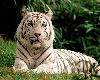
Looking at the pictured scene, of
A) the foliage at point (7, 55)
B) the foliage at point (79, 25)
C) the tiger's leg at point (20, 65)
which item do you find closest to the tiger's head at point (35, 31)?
the tiger's leg at point (20, 65)

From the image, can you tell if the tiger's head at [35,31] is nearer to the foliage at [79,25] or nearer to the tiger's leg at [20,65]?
the tiger's leg at [20,65]

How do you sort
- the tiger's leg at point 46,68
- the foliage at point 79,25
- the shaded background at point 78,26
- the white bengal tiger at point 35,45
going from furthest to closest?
the foliage at point 79,25 → the shaded background at point 78,26 → the white bengal tiger at point 35,45 → the tiger's leg at point 46,68

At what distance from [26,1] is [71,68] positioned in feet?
9.00

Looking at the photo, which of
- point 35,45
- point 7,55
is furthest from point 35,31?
point 7,55

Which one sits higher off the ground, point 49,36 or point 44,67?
point 49,36

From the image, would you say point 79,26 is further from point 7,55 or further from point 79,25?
point 7,55

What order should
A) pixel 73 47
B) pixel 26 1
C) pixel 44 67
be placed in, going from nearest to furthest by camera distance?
pixel 44 67 < pixel 26 1 < pixel 73 47

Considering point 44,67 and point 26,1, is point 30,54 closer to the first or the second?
point 44,67

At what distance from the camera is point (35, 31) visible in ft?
17.0

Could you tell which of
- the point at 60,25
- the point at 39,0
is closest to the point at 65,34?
the point at 60,25

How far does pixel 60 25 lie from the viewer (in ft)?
36.0

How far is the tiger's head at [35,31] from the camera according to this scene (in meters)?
5.18

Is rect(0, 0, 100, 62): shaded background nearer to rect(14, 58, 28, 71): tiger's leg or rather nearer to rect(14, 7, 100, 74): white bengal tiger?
rect(14, 7, 100, 74): white bengal tiger

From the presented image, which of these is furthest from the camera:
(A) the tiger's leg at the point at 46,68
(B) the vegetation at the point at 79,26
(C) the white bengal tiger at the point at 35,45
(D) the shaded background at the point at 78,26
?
(B) the vegetation at the point at 79,26
